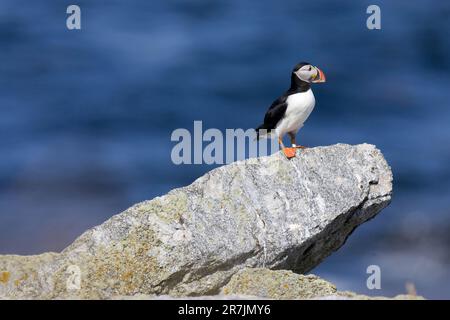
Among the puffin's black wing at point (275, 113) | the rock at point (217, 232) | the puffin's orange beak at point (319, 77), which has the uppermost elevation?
the puffin's orange beak at point (319, 77)

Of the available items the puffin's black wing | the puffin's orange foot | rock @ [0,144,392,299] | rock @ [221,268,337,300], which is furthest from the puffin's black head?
rock @ [221,268,337,300]

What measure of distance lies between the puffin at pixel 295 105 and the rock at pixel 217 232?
1332mm

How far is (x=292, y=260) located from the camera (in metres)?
13.3

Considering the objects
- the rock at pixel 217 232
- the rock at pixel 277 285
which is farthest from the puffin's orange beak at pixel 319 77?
the rock at pixel 277 285

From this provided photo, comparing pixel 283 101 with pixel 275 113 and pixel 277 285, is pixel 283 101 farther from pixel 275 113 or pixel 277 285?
pixel 277 285

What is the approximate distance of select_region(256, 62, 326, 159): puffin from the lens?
15.0 meters

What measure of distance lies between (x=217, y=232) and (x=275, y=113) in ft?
10.5

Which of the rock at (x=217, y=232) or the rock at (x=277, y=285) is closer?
the rock at (x=277, y=285)

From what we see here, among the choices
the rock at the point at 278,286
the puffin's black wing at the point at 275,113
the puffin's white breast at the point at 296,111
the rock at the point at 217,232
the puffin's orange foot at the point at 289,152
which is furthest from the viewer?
the puffin's black wing at the point at 275,113

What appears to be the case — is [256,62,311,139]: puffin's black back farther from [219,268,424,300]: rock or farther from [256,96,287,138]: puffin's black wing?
[219,268,424,300]: rock

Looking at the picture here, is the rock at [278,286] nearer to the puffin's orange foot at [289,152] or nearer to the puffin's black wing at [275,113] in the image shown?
the puffin's orange foot at [289,152]

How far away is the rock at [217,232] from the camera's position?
12.1m
